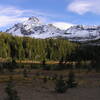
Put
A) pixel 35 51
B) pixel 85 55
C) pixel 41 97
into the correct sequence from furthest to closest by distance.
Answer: pixel 35 51
pixel 85 55
pixel 41 97

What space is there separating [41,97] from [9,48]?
108 m

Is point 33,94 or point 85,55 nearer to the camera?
point 33,94

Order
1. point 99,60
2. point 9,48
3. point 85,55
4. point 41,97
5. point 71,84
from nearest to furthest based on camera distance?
1. point 41,97
2. point 71,84
3. point 99,60
4. point 85,55
5. point 9,48

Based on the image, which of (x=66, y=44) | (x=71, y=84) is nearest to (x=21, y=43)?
(x=66, y=44)

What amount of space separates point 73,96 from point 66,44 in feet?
436

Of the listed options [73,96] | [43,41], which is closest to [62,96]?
[73,96]

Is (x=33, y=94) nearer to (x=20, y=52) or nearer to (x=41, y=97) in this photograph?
(x=41, y=97)

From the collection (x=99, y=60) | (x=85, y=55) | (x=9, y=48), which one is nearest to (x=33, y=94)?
(x=99, y=60)

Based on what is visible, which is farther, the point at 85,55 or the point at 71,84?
the point at 85,55

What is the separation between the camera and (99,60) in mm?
59156

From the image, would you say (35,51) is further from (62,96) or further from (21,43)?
(62,96)

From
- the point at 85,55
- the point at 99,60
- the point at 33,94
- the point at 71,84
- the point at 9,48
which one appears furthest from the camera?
the point at 9,48

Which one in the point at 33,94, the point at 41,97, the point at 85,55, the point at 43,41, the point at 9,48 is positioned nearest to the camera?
the point at 41,97

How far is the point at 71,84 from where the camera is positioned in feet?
101
